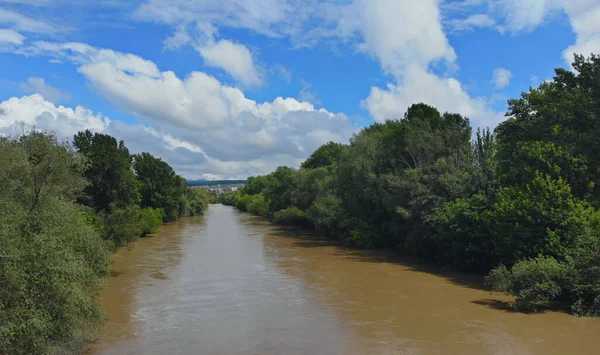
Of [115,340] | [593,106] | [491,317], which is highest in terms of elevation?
[593,106]

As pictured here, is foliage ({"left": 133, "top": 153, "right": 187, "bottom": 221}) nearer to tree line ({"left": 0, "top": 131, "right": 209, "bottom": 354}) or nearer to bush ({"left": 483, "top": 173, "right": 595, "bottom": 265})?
tree line ({"left": 0, "top": 131, "right": 209, "bottom": 354})

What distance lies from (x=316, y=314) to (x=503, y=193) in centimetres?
1289

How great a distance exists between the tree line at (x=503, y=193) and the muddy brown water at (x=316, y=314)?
188cm

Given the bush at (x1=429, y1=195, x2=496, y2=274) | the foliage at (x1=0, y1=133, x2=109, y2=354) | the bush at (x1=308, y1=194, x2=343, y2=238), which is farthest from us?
the bush at (x1=308, y1=194, x2=343, y2=238)

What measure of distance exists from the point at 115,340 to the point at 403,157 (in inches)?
1186

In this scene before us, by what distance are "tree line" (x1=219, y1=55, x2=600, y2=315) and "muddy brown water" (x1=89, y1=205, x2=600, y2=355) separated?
1.88 m

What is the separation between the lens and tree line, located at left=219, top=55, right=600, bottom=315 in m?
20.1

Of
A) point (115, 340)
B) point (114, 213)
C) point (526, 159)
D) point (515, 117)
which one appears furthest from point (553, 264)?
point (114, 213)

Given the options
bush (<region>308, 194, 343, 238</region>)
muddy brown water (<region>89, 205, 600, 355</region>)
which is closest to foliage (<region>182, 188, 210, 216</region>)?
bush (<region>308, 194, 343, 238</region>)

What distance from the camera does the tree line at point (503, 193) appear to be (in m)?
20.1

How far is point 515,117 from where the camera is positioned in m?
31.2

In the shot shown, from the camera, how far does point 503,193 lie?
25547 millimetres

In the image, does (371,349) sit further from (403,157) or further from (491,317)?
(403,157)

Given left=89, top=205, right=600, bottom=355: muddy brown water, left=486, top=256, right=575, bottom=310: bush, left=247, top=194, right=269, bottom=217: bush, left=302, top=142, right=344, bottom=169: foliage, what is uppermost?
left=302, top=142, right=344, bottom=169: foliage
